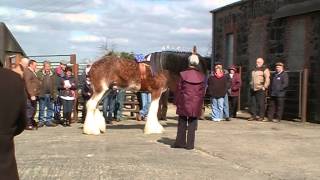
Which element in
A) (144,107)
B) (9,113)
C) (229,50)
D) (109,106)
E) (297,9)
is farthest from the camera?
(229,50)

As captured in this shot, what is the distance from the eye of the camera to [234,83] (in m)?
19.3

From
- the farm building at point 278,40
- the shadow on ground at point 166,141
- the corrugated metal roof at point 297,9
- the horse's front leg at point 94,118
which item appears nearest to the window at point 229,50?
the farm building at point 278,40

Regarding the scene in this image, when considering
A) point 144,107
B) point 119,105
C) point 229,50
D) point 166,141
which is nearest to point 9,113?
point 166,141

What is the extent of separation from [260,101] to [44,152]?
9482mm

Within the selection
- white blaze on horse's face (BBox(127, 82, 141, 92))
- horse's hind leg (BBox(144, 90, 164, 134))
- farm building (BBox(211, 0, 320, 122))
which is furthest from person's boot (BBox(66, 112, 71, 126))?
farm building (BBox(211, 0, 320, 122))

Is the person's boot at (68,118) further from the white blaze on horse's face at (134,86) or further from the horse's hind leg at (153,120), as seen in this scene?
the horse's hind leg at (153,120)

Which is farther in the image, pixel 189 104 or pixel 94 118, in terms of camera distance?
pixel 94 118

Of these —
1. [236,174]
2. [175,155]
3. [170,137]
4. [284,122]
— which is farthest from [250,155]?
[284,122]

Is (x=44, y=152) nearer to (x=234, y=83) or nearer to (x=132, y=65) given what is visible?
(x=132, y=65)

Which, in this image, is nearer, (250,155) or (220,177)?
(220,177)

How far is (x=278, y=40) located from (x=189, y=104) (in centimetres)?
1026

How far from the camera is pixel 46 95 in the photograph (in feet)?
53.8

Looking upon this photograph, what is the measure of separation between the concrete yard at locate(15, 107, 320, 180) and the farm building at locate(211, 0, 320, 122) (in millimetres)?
3284

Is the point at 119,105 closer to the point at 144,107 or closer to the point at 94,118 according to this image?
the point at 144,107
